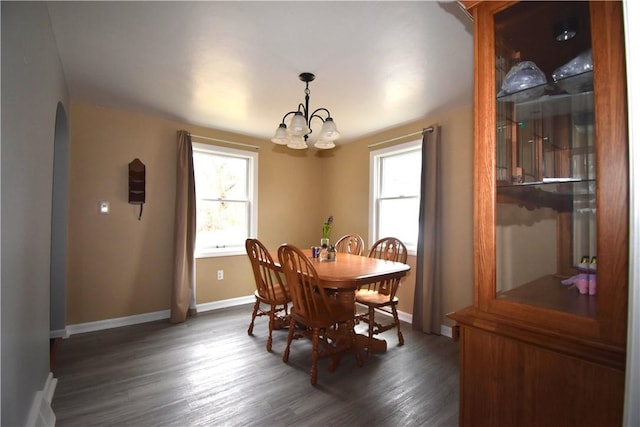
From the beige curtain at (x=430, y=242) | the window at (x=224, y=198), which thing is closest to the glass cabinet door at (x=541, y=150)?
the beige curtain at (x=430, y=242)

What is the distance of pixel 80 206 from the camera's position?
2.90 metres

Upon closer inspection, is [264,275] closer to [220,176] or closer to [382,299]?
[382,299]

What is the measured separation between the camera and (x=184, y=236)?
329 centimetres

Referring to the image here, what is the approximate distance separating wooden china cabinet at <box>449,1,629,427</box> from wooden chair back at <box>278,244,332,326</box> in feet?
4.04

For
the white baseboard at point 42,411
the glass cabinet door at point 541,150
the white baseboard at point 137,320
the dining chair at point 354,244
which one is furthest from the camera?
the dining chair at point 354,244

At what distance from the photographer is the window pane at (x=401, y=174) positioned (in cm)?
345

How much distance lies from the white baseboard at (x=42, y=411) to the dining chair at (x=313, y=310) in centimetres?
144

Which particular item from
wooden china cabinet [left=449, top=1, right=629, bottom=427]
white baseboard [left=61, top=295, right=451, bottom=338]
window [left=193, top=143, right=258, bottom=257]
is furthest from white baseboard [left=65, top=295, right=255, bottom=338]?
wooden china cabinet [left=449, top=1, right=629, bottom=427]

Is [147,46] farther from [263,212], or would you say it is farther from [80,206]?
[263,212]

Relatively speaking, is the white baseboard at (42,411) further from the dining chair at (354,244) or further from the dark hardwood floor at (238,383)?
the dining chair at (354,244)

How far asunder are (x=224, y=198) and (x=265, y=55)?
2.24 metres

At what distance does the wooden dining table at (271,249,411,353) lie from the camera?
2010 millimetres

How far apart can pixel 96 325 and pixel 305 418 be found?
2.56 m

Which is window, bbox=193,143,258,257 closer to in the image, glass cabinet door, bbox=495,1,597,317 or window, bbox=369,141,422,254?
window, bbox=369,141,422,254
